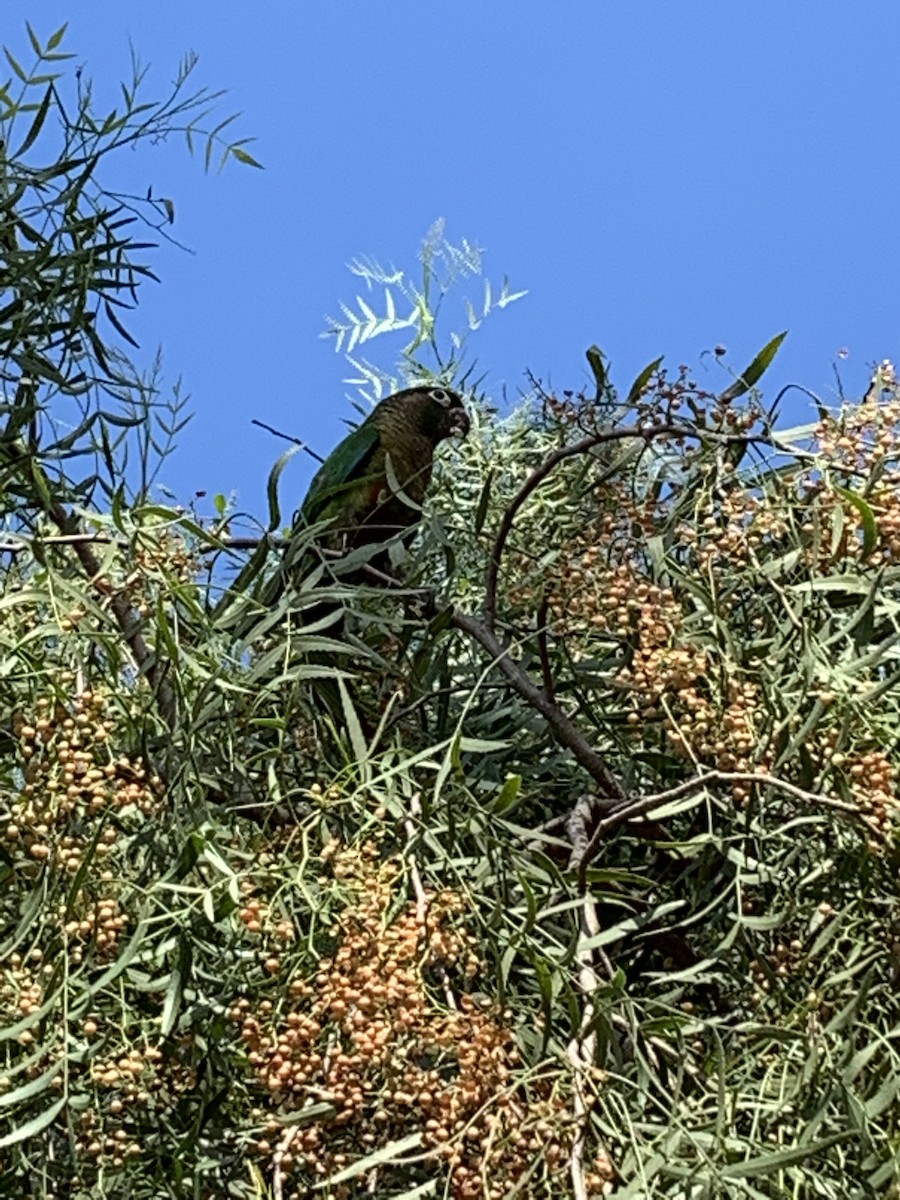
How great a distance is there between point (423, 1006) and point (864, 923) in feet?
0.63

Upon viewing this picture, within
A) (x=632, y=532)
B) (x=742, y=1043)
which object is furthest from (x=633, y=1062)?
(x=632, y=532)

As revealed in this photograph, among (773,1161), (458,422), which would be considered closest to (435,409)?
A: (458,422)

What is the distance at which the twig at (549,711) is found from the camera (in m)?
0.82

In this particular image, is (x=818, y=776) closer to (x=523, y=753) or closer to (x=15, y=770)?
(x=523, y=753)

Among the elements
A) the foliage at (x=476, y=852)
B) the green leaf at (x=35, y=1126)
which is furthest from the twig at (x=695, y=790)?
the green leaf at (x=35, y=1126)

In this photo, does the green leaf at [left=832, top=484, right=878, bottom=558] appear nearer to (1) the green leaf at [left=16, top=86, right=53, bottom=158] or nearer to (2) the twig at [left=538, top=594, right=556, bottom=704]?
(2) the twig at [left=538, top=594, right=556, bottom=704]

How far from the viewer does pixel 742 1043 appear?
2.38 ft

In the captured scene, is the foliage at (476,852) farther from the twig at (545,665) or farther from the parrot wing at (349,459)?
the parrot wing at (349,459)

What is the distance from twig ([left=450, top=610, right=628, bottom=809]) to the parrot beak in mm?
378

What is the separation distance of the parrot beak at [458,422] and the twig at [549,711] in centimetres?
38

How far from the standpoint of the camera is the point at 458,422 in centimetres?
140

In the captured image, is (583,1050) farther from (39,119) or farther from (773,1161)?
(39,119)

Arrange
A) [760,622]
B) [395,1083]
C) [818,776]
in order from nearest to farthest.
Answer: [395,1083], [818,776], [760,622]

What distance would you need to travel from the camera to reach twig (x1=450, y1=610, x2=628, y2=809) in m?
0.82
